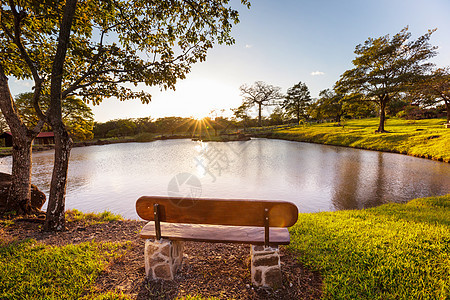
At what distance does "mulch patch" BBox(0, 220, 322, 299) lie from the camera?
261 cm

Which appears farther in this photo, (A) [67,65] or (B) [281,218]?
(A) [67,65]

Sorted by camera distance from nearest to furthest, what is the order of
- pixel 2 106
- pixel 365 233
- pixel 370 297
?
pixel 370 297 < pixel 365 233 < pixel 2 106

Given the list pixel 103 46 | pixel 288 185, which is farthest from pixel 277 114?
pixel 103 46

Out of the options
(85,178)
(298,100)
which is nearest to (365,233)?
(85,178)

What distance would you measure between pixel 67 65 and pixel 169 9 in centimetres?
350

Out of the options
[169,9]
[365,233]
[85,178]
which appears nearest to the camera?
[365,233]

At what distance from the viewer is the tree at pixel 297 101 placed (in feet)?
222

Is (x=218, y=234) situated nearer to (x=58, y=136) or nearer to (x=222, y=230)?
(x=222, y=230)

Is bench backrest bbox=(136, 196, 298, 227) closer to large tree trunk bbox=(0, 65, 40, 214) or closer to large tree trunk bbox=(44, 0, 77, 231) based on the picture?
large tree trunk bbox=(44, 0, 77, 231)

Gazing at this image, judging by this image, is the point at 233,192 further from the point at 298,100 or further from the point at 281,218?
the point at 298,100

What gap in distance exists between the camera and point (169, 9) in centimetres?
524

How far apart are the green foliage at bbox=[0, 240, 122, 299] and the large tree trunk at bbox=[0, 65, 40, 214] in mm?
2062

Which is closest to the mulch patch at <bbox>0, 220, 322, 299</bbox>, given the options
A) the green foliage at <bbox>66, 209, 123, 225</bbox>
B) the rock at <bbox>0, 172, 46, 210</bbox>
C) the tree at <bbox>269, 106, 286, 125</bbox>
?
the green foliage at <bbox>66, 209, 123, 225</bbox>

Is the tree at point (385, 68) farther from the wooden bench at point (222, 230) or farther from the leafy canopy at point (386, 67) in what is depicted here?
the wooden bench at point (222, 230)
